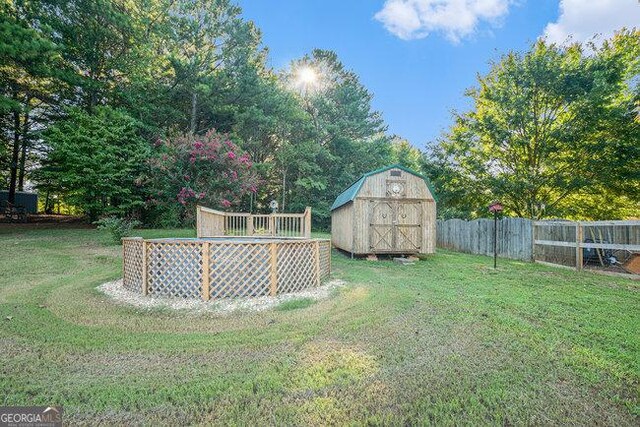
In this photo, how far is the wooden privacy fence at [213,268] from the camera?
17.7 feet

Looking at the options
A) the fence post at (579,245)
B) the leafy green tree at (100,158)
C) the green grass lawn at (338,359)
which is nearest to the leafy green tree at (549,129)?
the fence post at (579,245)

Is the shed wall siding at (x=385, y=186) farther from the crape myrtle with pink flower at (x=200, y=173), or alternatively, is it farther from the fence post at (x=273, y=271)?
the crape myrtle with pink flower at (x=200, y=173)

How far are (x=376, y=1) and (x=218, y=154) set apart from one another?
9.71 m

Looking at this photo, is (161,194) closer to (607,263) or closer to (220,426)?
(220,426)

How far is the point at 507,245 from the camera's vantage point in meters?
11.4

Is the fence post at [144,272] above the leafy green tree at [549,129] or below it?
below

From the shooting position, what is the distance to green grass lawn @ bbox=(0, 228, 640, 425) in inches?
90.1

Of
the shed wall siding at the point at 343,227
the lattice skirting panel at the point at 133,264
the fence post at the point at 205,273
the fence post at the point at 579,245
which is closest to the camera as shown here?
the fence post at the point at 205,273

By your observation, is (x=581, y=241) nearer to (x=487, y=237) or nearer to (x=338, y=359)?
(x=487, y=237)

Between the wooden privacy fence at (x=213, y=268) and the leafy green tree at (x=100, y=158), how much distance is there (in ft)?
33.7

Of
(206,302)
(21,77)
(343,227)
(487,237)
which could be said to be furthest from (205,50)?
(487,237)

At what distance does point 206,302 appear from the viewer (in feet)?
17.0

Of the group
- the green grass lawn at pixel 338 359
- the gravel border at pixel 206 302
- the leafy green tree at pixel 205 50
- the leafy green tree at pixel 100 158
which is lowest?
the gravel border at pixel 206 302

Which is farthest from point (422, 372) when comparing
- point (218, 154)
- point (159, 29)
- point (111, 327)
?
point (159, 29)
